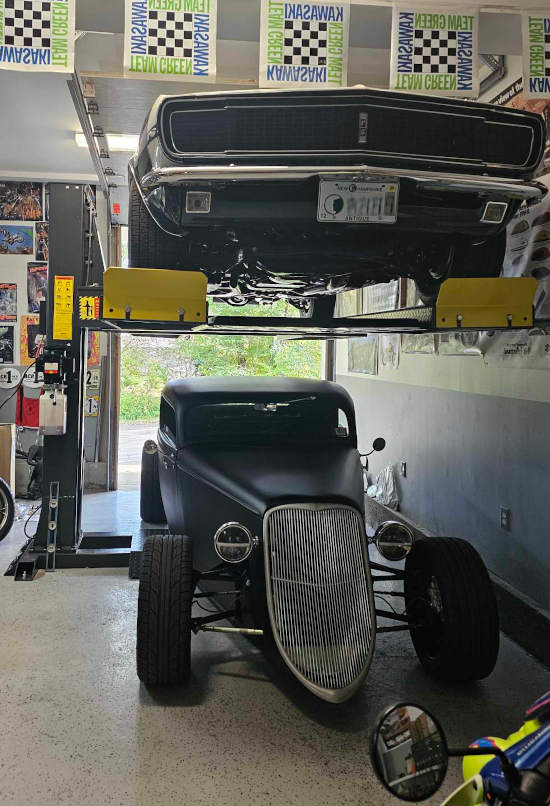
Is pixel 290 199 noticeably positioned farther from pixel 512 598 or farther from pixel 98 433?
pixel 98 433

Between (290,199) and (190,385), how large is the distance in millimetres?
1760

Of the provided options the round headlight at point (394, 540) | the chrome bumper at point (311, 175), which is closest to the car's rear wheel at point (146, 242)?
the chrome bumper at point (311, 175)

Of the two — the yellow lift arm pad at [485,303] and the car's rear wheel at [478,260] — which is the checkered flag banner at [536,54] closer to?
the car's rear wheel at [478,260]

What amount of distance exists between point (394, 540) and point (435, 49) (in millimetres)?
2580

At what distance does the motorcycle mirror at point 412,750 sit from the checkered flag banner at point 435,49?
3.39 metres

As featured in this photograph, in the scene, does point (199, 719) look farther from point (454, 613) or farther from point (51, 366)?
point (51, 366)

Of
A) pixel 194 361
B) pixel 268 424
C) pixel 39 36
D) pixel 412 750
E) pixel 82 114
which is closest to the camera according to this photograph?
pixel 412 750

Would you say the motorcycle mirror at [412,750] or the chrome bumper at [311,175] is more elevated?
the chrome bumper at [311,175]

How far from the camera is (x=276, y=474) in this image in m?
3.62

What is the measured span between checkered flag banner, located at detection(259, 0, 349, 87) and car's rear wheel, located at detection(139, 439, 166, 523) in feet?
10.2

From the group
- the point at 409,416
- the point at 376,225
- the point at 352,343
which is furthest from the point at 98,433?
the point at 376,225

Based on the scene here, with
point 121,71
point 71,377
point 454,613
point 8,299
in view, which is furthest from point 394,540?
point 8,299

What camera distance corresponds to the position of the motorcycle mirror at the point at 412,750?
1.39 metres

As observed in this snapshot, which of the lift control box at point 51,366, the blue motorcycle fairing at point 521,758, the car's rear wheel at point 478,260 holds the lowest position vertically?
the blue motorcycle fairing at point 521,758
